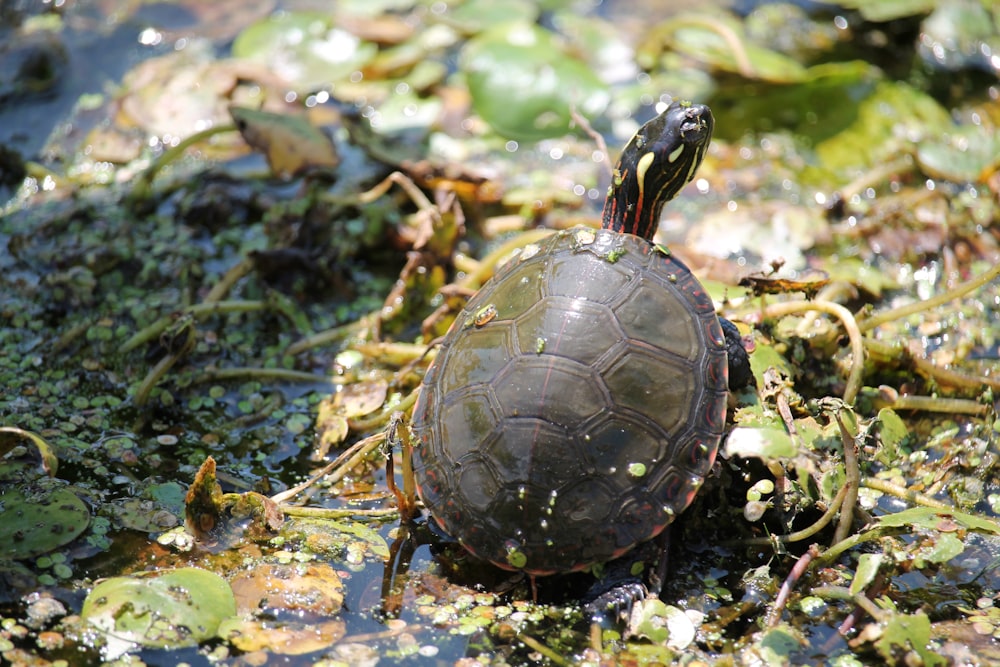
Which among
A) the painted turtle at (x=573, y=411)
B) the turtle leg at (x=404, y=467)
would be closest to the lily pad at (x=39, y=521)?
the turtle leg at (x=404, y=467)

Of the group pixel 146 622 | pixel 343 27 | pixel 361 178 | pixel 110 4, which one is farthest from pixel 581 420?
pixel 110 4

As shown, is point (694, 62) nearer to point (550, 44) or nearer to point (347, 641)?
point (550, 44)

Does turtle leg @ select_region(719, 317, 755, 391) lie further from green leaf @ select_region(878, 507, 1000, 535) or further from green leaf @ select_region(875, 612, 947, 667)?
green leaf @ select_region(875, 612, 947, 667)

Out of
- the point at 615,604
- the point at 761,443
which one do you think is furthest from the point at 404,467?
the point at 761,443

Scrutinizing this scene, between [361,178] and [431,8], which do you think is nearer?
[361,178]

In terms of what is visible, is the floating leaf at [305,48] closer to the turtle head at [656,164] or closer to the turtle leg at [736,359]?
the turtle head at [656,164]

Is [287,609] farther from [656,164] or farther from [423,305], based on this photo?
[656,164]
